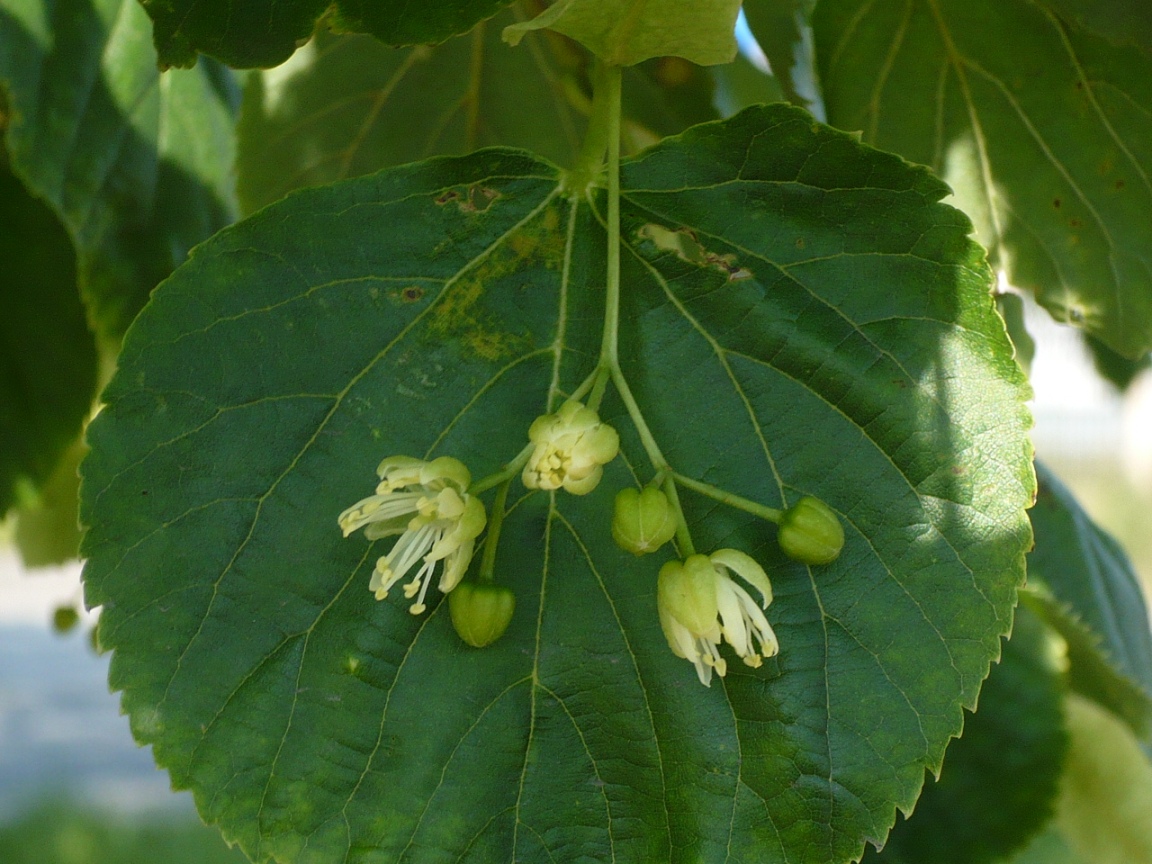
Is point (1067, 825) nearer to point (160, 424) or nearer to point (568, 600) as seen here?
point (568, 600)

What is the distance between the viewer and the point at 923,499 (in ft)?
1.89

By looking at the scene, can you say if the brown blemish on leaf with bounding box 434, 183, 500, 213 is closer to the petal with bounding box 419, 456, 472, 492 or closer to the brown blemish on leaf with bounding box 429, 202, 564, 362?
the brown blemish on leaf with bounding box 429, 202, 564, 362

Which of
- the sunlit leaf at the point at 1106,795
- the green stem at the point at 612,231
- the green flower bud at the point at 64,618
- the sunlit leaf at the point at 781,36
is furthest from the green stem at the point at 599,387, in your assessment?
the green flower bud at the point at 64,618

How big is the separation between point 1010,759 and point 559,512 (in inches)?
24.8

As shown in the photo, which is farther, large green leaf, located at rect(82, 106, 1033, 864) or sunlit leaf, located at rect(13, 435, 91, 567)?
sunlit leaf, located at rect(13, 435, 91, 567)

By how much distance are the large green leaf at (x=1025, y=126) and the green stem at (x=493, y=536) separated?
0.39 metres

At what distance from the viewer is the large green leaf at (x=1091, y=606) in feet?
3.09

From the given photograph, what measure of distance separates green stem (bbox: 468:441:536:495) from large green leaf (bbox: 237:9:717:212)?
1.25 feet

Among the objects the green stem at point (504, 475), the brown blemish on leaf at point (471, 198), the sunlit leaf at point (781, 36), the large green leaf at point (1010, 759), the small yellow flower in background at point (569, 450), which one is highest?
the sunlit leaf at point (781, 36)

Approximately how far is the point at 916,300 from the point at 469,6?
28 centimetres

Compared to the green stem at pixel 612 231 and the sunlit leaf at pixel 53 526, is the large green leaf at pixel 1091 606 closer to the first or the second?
the green stem at pixel 612 231

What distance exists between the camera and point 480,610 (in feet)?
1.82

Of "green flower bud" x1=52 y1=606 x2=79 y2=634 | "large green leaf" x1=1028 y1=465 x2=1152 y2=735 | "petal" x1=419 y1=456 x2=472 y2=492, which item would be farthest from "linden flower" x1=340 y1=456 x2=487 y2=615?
"green flower bud" x1=52 y1=606 x2=79 y2=634

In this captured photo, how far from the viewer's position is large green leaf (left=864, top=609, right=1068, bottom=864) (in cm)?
99
